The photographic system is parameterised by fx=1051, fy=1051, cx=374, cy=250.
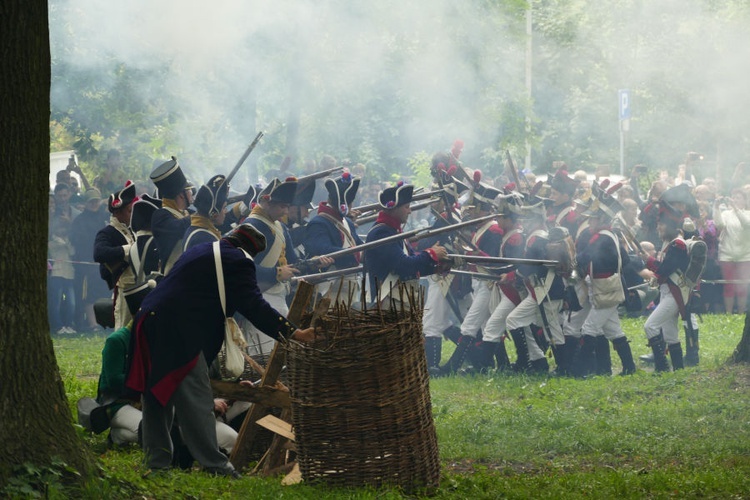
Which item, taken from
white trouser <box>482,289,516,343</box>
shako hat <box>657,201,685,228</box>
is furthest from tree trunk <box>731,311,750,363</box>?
white trouser <box>482,289,516,343</box>

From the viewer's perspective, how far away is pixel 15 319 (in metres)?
4.89

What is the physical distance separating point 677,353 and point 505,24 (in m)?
9.43

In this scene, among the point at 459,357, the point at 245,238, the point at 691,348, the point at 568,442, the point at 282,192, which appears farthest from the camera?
the point at 691,348

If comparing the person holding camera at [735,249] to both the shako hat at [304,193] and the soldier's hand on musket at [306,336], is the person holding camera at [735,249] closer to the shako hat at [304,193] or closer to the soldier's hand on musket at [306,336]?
the shako hat at [304,193]

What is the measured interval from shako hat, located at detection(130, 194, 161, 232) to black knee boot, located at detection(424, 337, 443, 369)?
4575 millimetres

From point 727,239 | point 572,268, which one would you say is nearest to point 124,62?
point 572,268

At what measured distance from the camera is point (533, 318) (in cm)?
1184

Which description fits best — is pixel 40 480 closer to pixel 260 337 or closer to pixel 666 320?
pixel 260 337

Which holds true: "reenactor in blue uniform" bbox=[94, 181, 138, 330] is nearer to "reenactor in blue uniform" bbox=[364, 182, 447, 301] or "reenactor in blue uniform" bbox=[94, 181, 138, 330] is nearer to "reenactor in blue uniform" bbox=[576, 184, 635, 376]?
"reenactor in blue uniform" bbox=[364, 182, 447, 301]

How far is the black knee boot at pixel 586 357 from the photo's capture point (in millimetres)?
11680

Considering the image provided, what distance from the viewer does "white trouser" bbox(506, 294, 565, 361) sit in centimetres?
1170

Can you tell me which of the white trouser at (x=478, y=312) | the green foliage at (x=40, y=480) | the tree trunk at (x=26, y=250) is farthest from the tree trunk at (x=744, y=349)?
the green foliage at (x=40, y=480)

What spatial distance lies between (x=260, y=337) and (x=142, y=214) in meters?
1.42

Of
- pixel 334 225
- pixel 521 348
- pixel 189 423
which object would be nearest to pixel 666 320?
pixel 521 348
